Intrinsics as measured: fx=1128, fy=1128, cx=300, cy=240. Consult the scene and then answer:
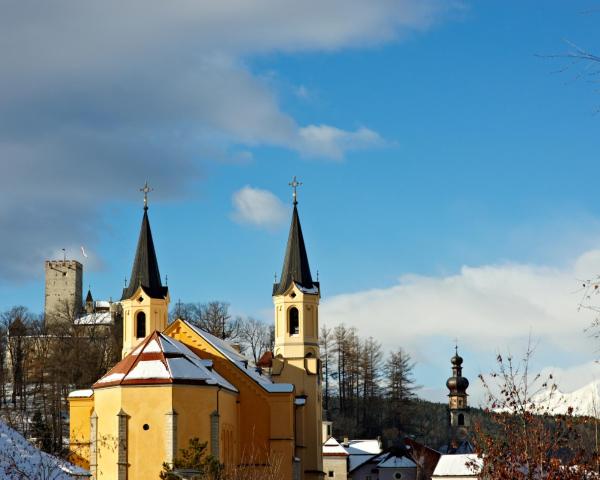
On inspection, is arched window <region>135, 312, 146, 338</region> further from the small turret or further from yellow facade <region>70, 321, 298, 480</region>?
the small turret

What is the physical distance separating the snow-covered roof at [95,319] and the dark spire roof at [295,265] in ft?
180

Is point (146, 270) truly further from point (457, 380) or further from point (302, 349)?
point (457, 380)

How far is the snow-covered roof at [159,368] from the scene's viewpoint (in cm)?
4966

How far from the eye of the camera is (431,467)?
307 ft

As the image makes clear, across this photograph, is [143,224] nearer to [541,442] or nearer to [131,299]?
[131,299]

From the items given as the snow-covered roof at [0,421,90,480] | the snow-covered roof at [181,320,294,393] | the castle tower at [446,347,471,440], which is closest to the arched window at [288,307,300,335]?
the snow-covered roof at [181,320,294,393]

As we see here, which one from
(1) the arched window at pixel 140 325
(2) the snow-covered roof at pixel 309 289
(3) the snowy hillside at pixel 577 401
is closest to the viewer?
(3) the snowy hillside at pixel 577 401

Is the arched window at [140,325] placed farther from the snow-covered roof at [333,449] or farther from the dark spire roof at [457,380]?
the dark spire roof at [457,380]

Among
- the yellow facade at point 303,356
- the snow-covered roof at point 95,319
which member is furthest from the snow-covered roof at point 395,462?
the snow-covered roof at point 95,319

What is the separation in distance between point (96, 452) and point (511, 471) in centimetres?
3600

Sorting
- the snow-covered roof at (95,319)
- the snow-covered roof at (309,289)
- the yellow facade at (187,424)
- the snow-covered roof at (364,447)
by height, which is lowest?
the snow-covered roof at (364,447)

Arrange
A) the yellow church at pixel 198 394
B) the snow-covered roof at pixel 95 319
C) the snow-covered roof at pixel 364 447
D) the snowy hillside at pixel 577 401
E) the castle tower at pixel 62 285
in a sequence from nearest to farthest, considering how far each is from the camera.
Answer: the snowy hillside at pixel 577 401 < the yellow church at pixel 198 394 < the snow-covered roof at pixel 364 447 < the snow-covered roof at pixel 95 319 < the castle tower at pixel 62 285

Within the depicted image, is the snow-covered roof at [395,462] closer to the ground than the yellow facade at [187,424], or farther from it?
closer to the ground

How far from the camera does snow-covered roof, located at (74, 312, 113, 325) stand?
117 metres
